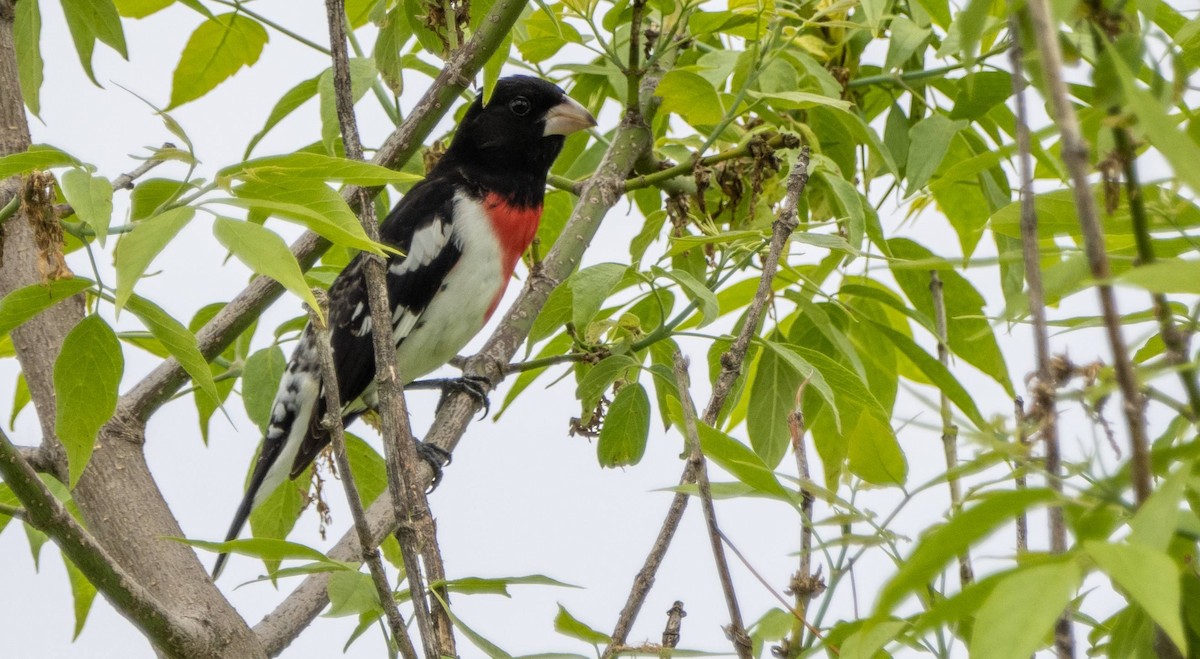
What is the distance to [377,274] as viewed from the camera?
1.44 m

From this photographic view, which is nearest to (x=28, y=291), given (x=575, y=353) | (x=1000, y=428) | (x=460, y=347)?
(x=575, y=353)

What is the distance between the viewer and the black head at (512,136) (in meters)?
3.26

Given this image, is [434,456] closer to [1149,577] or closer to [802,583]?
[802,583]

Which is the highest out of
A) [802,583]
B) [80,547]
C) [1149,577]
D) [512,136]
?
[512,136]

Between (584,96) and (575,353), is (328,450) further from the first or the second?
(584,96)

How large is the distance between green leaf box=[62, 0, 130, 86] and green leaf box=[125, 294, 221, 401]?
0.77 m

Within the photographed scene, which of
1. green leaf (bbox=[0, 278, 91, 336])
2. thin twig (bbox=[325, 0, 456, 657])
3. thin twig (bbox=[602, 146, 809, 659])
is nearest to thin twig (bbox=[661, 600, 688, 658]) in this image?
thin twig (bbox=[602, 146, 809, 659])

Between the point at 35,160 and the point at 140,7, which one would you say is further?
the point at 140,7

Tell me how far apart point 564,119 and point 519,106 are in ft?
0.92

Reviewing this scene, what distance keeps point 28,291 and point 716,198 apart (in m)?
1.25

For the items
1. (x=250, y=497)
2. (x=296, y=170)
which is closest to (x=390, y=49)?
(x=296, y=170)

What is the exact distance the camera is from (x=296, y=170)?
121 centimetres

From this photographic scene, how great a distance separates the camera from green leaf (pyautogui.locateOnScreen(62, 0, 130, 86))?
73.0 inches

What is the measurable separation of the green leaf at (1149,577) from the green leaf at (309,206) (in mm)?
731
